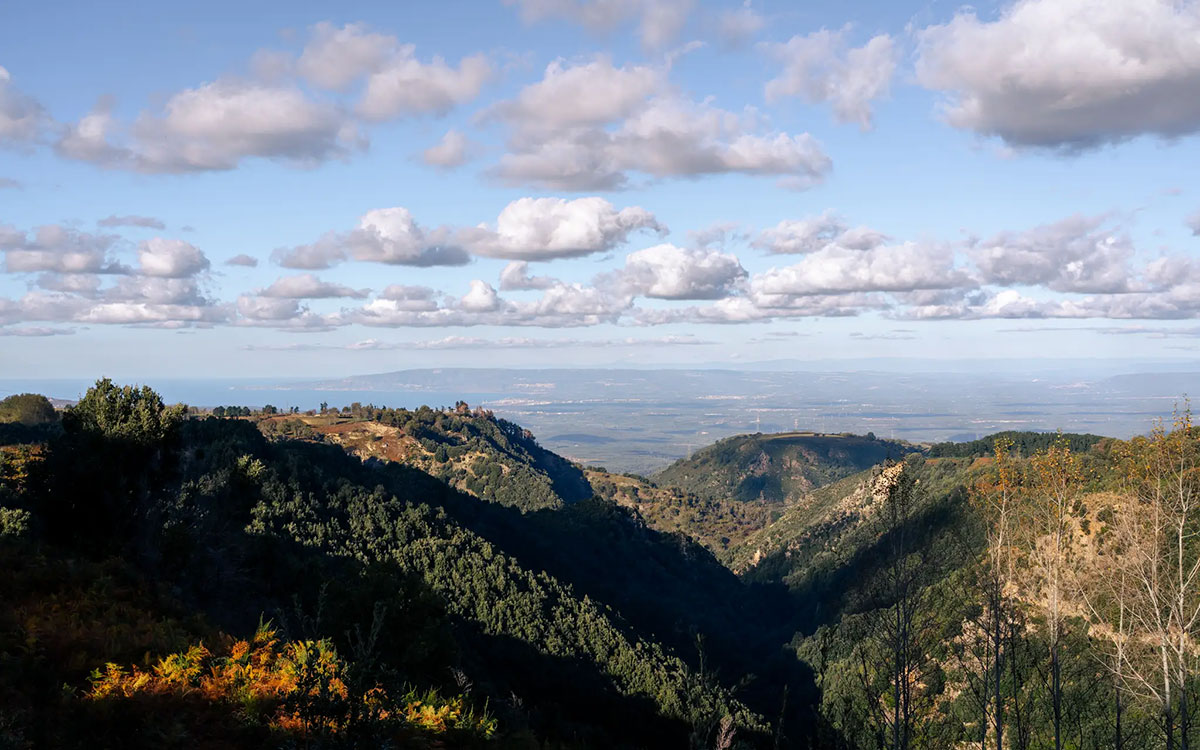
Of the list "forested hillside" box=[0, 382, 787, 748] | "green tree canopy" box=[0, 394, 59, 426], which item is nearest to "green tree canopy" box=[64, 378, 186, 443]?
"forested hillside" box=[0, 382, 787, 748]

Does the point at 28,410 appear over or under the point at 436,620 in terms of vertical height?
over

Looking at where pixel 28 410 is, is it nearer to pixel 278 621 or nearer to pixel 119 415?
pixel 119 415

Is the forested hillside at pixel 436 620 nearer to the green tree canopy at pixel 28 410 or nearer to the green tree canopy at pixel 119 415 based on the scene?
the green tree canopy at pixel 119 415

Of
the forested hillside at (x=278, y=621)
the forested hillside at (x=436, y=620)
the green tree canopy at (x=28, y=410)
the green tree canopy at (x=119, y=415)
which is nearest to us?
the forested hillside at (x=278, y=621)

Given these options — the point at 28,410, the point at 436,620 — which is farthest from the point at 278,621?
the point at 28,410

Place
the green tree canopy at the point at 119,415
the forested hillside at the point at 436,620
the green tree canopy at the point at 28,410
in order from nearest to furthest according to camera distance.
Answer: the forested hillside at the point at 436,620
the green tree canopy at the point at 119,415
the green tree canopy at the point at 28,410

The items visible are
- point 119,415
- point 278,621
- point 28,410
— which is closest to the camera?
point 278,621

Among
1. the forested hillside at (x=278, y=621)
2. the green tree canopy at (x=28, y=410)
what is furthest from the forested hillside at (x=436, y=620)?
the green tree canopy at (x=28, y=410)

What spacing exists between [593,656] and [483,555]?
23.2 m

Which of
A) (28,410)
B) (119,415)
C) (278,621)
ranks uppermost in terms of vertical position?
(119,415)

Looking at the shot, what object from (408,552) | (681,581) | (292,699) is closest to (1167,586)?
(292,699)

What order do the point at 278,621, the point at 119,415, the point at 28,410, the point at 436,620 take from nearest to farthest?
the point at 436,620, the point at 278,621, the point at 119,415, the point at 28,410

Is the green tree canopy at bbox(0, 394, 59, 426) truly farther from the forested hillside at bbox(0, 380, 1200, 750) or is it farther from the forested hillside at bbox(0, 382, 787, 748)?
the forested hillside at bbox(0, 382, 787, 748)

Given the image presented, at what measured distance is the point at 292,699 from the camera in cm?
1000
